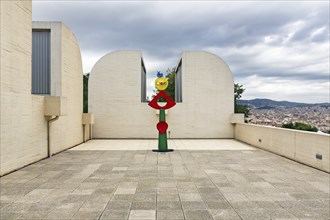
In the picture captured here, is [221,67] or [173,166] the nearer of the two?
[173,166]

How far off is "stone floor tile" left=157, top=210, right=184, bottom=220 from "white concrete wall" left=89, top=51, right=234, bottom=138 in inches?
418

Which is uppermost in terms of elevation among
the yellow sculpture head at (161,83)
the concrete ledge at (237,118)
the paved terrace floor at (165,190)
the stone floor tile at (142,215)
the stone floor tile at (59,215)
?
the yellow sculpture head at (161,83)

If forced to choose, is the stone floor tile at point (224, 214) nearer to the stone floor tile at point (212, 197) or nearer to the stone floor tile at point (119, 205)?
the stone floor tile at point (212, 197)

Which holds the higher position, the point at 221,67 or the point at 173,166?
the point at 221,67

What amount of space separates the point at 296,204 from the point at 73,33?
33.2ft

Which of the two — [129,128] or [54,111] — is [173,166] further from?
[129,128]

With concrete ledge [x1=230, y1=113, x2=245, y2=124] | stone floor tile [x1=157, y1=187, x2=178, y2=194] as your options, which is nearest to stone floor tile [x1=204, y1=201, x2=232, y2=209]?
stone floor tile [x1=157, y1=187, x2=178, y2=194]

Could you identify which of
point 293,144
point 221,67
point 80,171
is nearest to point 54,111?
point 80,171

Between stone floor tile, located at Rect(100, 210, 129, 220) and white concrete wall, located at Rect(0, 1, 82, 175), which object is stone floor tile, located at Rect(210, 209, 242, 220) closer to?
stone floor tile, located at Rect(100, 210, 129, 220)

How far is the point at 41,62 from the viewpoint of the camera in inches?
384

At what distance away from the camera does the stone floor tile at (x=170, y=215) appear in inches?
144

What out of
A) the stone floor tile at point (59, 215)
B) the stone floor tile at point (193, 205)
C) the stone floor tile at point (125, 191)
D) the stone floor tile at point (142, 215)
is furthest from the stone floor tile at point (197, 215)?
the stone floor tile at point (59, 215)

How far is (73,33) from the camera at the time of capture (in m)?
11.2

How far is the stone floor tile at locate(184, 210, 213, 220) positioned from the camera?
366cm
